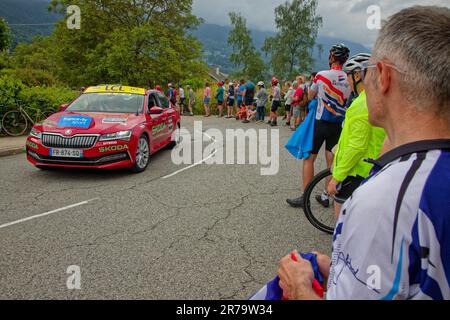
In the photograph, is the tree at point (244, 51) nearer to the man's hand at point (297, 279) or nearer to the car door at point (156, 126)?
the car door at point (156, 126)

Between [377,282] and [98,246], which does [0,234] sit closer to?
[98,246]

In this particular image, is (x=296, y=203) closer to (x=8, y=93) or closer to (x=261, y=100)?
(x=8, y=93)

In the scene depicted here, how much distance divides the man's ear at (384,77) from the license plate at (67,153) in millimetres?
5561

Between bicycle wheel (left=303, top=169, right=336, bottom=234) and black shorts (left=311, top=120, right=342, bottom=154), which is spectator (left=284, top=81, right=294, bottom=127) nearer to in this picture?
black shorts (left=311, top=120, right=342, bottom=154)

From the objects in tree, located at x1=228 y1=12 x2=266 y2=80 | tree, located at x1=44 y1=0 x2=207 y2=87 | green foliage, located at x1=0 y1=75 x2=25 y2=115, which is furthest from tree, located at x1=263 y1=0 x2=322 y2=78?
green foliage, located at x1=0 y1=75 x2=25 y2=115

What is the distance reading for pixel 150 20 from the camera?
28.1 metres

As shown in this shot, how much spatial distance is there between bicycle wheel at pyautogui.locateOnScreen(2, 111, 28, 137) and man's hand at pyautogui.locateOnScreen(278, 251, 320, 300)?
1083 cm

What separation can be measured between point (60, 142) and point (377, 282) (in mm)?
5902

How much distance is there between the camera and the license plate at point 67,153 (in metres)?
5.84

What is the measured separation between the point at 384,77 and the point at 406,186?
365 mm

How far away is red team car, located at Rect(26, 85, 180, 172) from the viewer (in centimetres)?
586

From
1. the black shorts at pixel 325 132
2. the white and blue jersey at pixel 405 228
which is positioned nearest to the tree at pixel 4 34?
the black shorts at pixel 325 132

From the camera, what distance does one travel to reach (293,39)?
5150 cm
